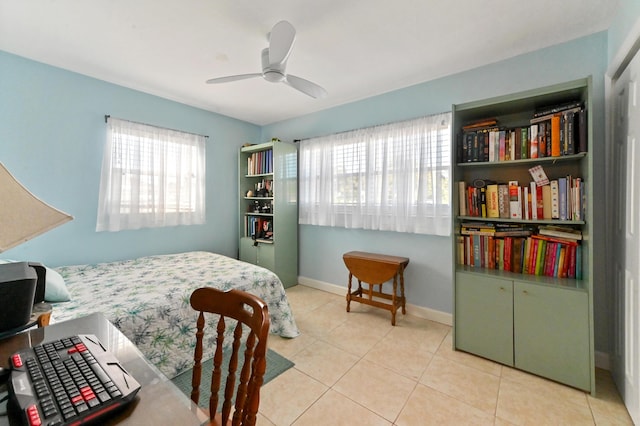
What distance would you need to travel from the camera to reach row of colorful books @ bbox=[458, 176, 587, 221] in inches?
69.7

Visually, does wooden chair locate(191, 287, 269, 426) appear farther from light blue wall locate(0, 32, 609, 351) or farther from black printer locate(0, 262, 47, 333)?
light blue wall locate(0, 32, 609, 351)

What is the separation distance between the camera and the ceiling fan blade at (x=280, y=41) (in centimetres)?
163

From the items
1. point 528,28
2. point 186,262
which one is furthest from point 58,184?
point 528,28

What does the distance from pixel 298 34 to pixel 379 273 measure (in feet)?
7.13

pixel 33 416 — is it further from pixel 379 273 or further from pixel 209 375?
pixel 379 273

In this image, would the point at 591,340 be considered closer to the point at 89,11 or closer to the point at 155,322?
the point at 155,322

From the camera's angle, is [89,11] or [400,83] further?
[400,83]

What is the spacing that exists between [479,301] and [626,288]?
2.53 ft

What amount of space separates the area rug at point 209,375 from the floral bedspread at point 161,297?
0.06m

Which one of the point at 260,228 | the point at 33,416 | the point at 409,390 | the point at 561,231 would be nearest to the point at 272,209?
the point at 260,228

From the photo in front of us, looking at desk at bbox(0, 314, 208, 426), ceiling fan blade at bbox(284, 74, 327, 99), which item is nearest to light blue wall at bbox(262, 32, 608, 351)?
ceiling fan blade at bbox(284, 74, 327, 99)

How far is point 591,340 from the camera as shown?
1613mm

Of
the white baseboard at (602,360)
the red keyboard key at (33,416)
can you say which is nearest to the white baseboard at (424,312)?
the white baseboard at (602,360)

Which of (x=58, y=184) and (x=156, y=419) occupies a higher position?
(x=58, y=184)
